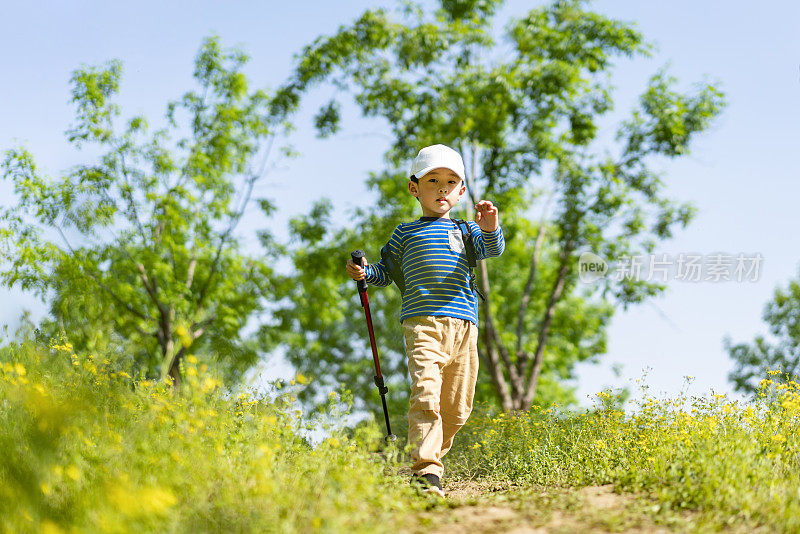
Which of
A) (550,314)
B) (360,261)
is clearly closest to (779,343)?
(550,314)

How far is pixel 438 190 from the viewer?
5055 millimetres

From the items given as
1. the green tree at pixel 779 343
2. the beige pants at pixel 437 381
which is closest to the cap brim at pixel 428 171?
the beige pants at pixel 437 381

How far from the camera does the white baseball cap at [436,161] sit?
4914 millimetres

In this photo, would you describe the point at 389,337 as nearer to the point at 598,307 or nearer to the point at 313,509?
the point at 598,307

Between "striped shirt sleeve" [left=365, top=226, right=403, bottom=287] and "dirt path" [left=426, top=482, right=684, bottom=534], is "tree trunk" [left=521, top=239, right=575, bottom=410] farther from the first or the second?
"dirt path" [left=426, top=482, right=684, bottom=534]

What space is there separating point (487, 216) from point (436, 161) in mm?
550

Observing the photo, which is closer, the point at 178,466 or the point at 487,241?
the point at 178,466

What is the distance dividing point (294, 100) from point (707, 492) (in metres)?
12.1

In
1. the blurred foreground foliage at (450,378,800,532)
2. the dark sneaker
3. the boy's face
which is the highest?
the boy's face

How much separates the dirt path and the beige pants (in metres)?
0.51

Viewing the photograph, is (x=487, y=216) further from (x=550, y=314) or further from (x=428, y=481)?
(x=550, y=314)

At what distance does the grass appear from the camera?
313 centimetres

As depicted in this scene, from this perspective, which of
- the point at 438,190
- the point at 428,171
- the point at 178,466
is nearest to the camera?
the point at 178,466

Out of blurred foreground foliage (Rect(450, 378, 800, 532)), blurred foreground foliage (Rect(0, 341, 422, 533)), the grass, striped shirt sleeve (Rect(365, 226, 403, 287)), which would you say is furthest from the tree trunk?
blurred foreground foliage (Rect(0, 341, 422, 533))
